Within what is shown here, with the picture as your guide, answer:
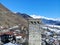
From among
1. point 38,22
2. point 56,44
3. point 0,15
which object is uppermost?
point 0,15

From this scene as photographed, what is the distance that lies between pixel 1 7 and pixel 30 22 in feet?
193

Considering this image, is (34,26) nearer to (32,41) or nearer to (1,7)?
(32,41)

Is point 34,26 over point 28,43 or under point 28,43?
over

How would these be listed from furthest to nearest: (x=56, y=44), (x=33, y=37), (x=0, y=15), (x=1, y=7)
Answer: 1. (x=1, y=7)
2. (x=0, y=15)
3. (x=56, y=44)
4. (x=33, y=37)

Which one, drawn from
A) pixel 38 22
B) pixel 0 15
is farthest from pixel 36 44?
pixel 0 15

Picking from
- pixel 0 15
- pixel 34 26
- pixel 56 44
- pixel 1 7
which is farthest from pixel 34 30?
pixel 1 7

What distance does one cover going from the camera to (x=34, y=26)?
18656 mm

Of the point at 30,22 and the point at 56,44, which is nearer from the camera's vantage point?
the point at 30,22

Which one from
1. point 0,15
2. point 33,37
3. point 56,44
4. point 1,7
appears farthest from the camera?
point 1,7

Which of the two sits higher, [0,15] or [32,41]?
[0,15]

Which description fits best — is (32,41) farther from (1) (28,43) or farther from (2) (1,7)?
(2) (1,7)

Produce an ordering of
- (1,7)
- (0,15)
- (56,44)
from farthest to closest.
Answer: (1,7) → (0,15) → (56,44)

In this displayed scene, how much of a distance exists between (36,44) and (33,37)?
666 mm

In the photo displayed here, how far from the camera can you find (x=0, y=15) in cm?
6391
